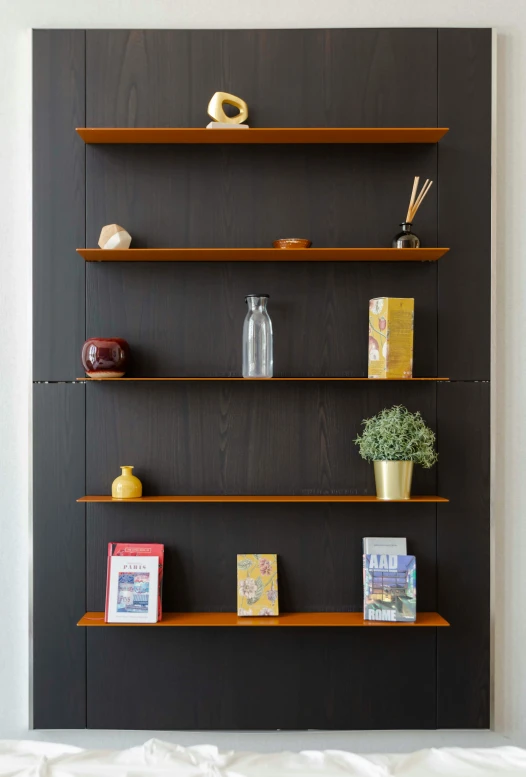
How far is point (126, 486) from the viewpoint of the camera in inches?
96.8

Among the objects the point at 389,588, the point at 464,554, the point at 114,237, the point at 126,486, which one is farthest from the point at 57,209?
the point at 464,554

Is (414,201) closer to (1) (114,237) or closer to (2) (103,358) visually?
(1) (114,237)

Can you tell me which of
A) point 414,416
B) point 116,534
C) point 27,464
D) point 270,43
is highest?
point 270,43

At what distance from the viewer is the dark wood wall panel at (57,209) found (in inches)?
101

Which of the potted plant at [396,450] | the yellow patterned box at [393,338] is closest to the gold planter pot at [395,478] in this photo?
the potted plant at [396,450]

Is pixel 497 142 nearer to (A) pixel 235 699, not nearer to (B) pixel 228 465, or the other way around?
(B) pixel 228 465

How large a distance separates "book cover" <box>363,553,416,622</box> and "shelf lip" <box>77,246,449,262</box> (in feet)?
3.31

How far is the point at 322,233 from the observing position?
2570 millimetres

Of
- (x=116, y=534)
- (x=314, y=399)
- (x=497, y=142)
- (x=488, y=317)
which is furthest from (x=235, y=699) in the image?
(x=497, y=142)

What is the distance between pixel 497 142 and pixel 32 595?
2.29 meters

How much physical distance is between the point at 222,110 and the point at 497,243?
3.51ft

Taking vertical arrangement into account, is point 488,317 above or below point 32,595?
above

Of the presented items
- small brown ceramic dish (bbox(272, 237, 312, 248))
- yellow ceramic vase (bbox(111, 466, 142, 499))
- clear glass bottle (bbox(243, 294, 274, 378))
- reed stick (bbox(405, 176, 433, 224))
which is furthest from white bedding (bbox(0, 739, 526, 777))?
reed stick (bbox(405, 176, 433, 224))

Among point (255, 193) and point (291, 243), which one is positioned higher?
point (255, 193)
